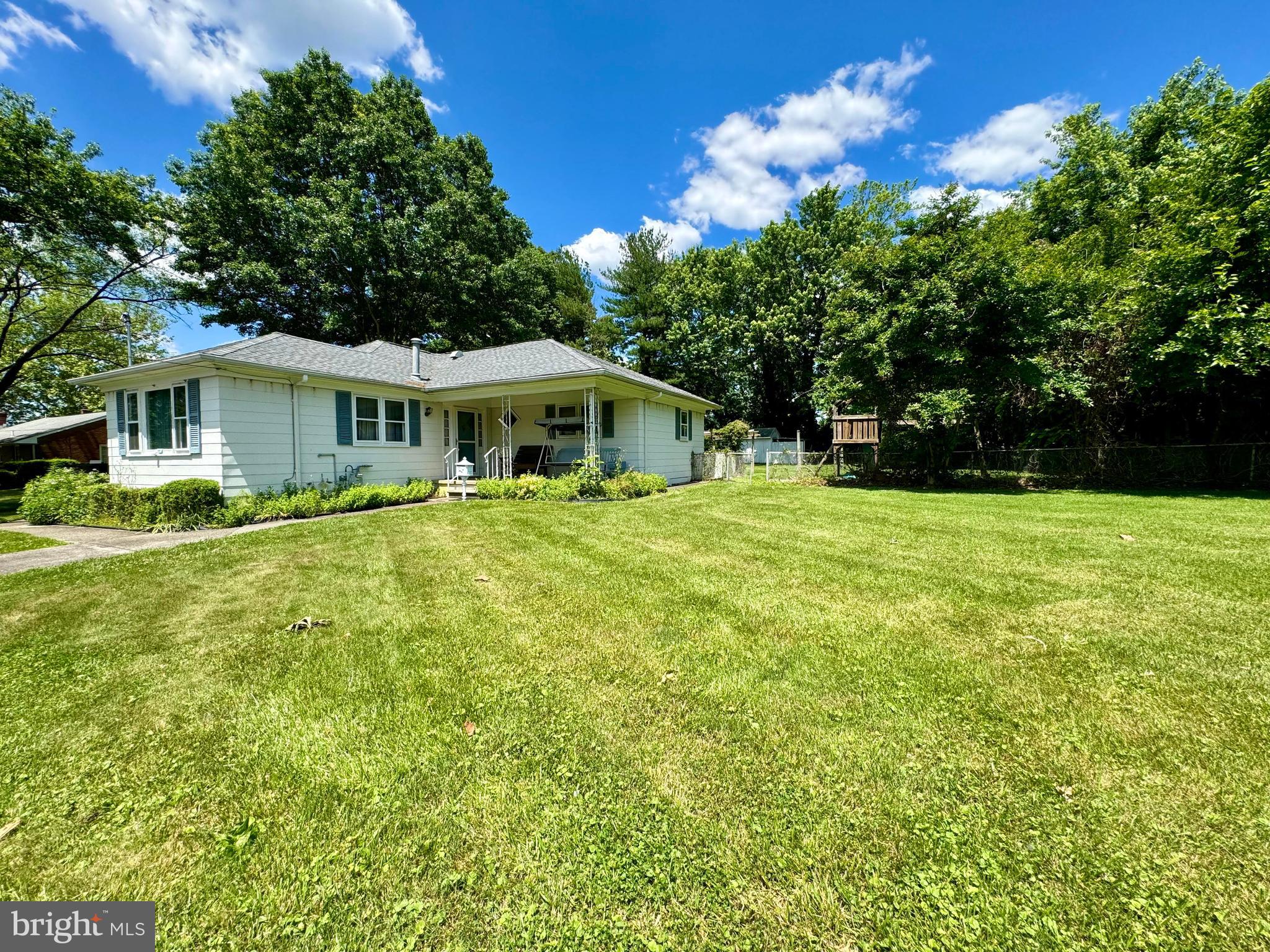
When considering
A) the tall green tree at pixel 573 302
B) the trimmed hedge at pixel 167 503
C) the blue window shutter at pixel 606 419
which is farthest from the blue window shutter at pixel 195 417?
the tall green tree at pixel 573 302

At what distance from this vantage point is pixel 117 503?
8484mm

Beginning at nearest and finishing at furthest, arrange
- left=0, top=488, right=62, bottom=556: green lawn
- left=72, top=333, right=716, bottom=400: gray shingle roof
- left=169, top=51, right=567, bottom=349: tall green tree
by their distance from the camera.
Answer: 1. left=0, top=488, right=62, bottom=556: green lawn
2. left=72, top=333, right=716, bottom=400: gray shingle roof
3. left=169, top=51, right=567, bottom=349: tall green tree

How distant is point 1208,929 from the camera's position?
135cm

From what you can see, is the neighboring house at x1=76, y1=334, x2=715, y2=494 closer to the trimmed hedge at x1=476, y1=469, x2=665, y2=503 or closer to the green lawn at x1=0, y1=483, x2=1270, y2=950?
the trimmed hedge at x1=476, y1=469, x2=665, y2=503

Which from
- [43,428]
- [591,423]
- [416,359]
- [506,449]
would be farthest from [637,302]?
[43,428]

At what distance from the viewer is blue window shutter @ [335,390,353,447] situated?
10688 millimetres

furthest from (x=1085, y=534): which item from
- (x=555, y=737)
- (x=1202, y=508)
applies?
(x=555, y=737)

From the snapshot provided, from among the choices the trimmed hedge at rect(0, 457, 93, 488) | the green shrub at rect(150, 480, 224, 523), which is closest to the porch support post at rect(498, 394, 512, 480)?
the green shrub at rect(150, 480, 224, 523)

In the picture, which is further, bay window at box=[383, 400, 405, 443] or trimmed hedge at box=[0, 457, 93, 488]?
trimmed hedge at box=[0, 457, 93, 488]

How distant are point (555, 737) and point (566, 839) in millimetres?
596

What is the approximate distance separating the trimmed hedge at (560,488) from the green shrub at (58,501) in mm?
7080

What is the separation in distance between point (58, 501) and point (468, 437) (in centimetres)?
820

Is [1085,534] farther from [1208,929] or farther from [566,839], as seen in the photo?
[566,839]

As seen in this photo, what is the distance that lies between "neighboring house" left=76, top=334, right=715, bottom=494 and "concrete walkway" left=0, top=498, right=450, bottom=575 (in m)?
1.52
